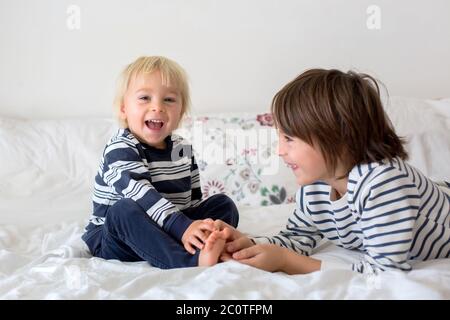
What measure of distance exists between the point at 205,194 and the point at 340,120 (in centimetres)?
86

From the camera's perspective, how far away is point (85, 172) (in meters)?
1.83

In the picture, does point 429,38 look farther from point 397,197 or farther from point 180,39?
point 397,197

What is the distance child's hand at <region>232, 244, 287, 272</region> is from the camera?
1000 millimetres

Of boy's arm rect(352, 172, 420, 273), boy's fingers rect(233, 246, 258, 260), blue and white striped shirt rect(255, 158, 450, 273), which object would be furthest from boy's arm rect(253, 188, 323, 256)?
boy's arm rect(352, 172, 420, 273)

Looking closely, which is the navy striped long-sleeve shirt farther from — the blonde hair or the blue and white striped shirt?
the blue and white striped shirt

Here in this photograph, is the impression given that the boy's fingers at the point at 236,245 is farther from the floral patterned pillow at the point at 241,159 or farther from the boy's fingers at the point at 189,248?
the floral patterned pillow at the point at 241,159

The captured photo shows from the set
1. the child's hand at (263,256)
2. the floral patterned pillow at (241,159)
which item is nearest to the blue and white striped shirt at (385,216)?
the child's hand at (263,256)

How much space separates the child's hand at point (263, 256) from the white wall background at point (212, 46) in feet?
3.68

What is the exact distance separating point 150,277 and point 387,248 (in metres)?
0.41

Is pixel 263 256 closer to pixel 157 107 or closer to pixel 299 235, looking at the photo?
pixel 299 235

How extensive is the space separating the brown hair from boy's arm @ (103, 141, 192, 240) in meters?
0.30

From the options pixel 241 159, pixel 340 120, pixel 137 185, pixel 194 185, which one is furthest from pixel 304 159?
pixel 241 159
